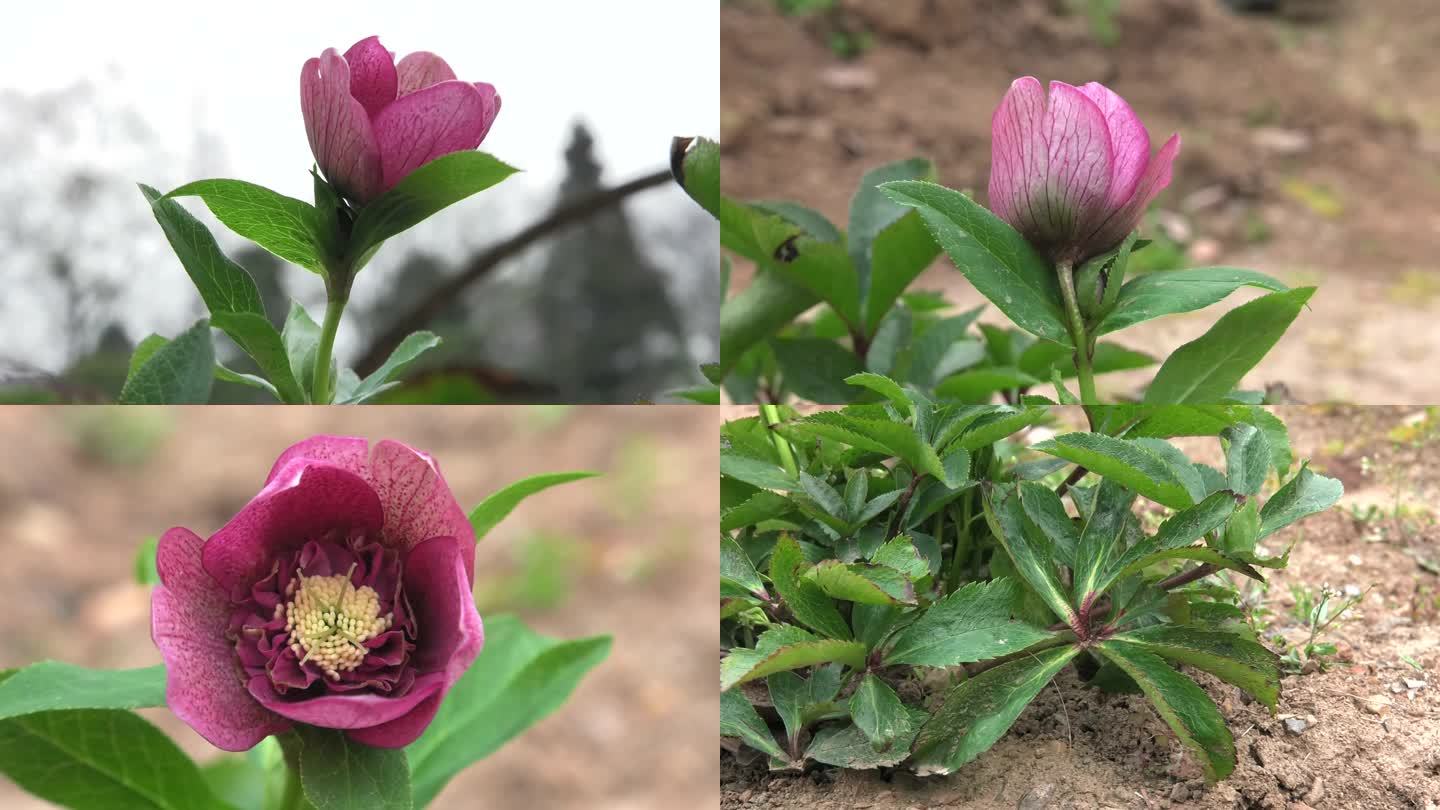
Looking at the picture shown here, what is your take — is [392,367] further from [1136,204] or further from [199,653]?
[1136,204]

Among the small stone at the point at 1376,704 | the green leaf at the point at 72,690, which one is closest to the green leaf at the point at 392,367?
the green leaf at the point at 72,690

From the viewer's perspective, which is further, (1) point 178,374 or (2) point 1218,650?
(2) point 1218,650

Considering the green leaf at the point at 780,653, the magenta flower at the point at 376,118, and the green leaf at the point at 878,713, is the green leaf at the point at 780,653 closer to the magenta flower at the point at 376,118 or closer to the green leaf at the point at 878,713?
the green leaf at the point at 878,713

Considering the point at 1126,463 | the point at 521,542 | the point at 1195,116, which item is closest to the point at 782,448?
the point at 1126,463

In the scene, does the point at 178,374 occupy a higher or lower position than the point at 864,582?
higher

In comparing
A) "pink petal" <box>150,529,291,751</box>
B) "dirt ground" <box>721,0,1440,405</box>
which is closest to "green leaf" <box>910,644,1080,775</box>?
"pink petal" <box>150,529,291,751</box>

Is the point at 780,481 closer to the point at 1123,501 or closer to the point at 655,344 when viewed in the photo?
the point at 1123,501

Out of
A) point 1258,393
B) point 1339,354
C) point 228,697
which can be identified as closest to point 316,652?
point 228,697

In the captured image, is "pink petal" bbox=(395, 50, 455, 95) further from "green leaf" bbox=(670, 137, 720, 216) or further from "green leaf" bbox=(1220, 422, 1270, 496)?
"green leaf" bbox=(1220, 422, 1270, 496)
